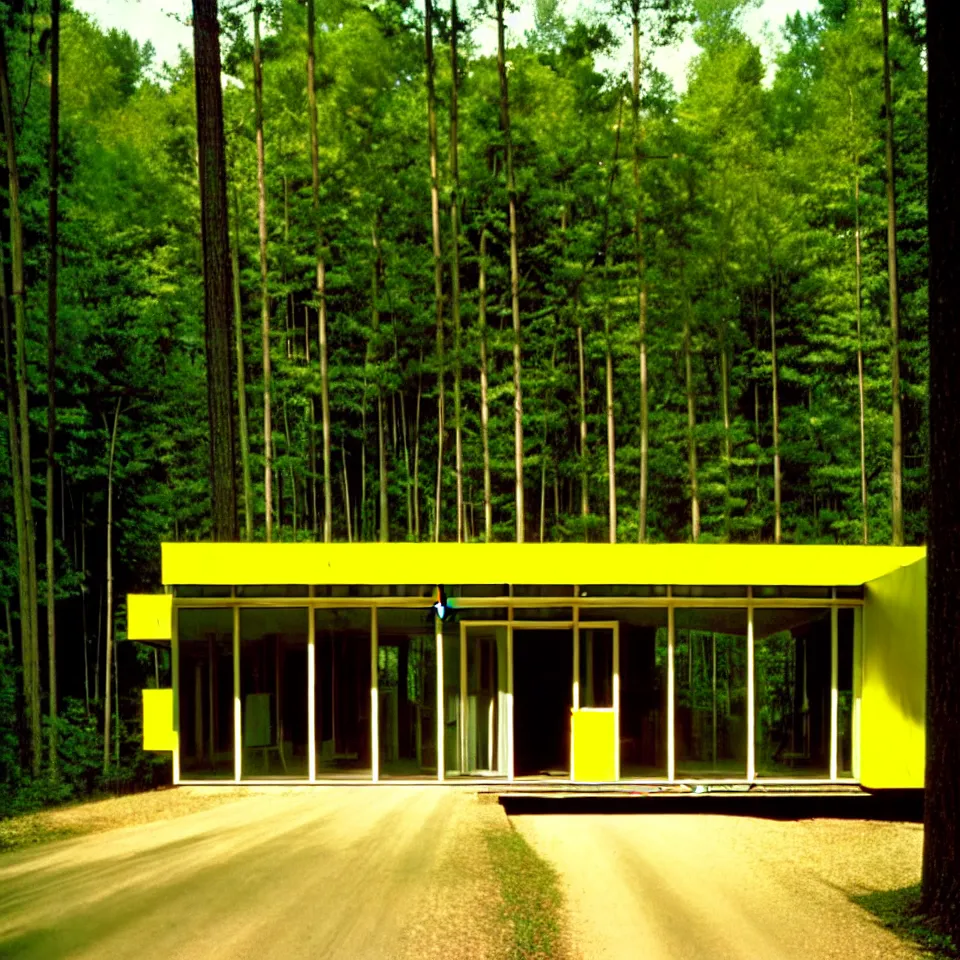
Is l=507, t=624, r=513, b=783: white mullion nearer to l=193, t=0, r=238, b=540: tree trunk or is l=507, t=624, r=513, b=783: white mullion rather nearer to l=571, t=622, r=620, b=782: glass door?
l=571, t=622, r=620, b=782: glass door

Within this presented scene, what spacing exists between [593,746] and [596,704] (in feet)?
1.43

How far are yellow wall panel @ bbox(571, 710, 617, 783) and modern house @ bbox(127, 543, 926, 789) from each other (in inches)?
0.8

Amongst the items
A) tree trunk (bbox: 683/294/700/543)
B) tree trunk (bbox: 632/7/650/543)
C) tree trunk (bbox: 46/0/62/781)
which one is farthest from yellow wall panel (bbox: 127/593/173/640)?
tree trunk (bbox: 683/294/700/543)

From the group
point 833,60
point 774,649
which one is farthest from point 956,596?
point 833,60

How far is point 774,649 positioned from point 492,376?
43.0ft

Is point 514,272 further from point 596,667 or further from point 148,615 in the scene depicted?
point 148,615

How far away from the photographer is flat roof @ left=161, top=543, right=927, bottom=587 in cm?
1391

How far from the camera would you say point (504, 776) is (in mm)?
14469

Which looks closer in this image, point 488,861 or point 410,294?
point 488,861

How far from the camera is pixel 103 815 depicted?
1237cm

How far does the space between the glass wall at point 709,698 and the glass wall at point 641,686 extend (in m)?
0.15

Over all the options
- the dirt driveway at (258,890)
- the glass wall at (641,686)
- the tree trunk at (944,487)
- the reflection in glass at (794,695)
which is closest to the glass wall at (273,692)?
the dirt driveway at (258,890)

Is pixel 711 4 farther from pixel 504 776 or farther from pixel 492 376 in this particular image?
pixel 504 776

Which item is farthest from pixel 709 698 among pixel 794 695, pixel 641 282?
pixel 641 282
